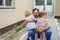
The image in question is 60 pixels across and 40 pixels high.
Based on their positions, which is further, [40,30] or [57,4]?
[57,4]

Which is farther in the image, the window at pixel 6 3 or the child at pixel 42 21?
the window at pixel 6 3

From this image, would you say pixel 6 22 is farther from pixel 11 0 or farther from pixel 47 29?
pixel 47 29

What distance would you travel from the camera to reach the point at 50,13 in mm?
18531

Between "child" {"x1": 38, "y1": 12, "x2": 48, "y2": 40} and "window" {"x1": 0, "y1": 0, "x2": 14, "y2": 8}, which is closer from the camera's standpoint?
"child" {"x1": 38, "y1": 12, "x2": 48, "y2": 40}

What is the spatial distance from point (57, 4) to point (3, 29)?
9.65 m

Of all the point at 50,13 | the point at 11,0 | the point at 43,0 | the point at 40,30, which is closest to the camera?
the point at 40,30

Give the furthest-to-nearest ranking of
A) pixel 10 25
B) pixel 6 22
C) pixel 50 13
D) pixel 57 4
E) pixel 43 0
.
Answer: pixel 43 0 → pixel 50 13 → pixel 57 4 → pixel 10 25 → pixel 6 22

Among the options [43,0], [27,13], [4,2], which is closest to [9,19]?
[4,2]

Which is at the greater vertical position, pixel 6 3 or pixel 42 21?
pixel 6 3

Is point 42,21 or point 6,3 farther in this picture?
point 6,3

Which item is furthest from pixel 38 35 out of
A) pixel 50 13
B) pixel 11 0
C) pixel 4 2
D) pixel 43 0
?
pixel 43 0

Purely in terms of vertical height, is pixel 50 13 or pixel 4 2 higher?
pixel 4 2

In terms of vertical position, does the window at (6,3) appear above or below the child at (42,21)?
above

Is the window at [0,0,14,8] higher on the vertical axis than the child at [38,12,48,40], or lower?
higher
